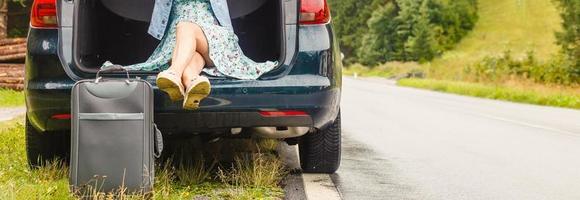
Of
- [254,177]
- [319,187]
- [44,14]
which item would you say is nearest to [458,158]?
[319,187]

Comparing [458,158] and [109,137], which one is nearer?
[109,137]

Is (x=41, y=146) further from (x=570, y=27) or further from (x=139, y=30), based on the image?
(x=570, y=27)

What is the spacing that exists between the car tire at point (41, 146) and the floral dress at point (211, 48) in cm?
82

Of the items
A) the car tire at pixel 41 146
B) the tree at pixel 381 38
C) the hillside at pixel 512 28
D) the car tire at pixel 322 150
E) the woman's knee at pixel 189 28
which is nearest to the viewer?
the woman's knee at pixel 189 28

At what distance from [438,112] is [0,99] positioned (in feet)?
24.5

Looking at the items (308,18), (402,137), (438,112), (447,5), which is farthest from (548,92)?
(447,5)

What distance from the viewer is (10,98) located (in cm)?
1324

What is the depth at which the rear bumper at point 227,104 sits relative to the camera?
4.19 meters

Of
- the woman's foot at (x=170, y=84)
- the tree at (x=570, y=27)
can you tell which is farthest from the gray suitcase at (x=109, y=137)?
the tree at (x=570, y=27)

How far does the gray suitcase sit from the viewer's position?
3672mm

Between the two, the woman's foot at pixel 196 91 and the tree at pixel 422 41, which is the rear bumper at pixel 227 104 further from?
the tree at pixel 422 41

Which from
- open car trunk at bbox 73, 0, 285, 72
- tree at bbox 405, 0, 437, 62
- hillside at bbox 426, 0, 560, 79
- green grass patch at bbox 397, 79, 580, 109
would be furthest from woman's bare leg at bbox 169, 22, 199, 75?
tree at bbox 405, 0, 437, 62

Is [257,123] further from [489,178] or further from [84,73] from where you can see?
[489,178]

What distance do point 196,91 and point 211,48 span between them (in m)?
0.50
